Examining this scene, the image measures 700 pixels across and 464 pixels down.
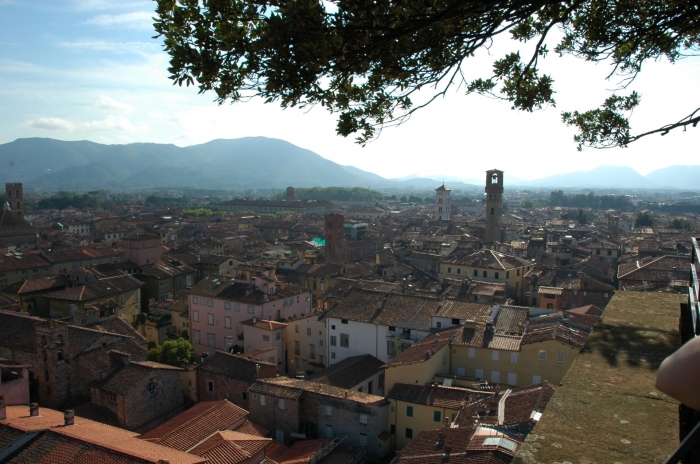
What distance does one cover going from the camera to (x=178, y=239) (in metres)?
72.1

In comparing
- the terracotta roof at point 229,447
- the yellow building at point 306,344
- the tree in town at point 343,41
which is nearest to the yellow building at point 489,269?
the yellow building at point 306,344

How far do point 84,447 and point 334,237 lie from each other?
3887cm

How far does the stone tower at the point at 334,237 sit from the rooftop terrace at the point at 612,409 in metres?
46.1

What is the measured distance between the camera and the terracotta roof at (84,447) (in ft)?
41.4

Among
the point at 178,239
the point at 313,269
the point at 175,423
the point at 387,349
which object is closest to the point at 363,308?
the point at 387,349

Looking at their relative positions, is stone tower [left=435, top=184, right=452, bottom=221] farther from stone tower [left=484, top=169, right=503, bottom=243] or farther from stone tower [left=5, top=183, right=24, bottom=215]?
stone tower [left=5, top=183, right=24, bottom=215]

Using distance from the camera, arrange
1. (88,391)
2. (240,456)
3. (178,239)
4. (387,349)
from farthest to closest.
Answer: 1. (178,239)
2. (387,349)
3. (88,391)
4. (240,456)

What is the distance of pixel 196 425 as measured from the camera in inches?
653

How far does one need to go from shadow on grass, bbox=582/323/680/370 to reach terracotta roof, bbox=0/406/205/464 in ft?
36.7

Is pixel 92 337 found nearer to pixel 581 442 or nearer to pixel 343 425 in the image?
pixel 343 425

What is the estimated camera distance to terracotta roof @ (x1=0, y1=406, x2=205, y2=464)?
12609 millimetres

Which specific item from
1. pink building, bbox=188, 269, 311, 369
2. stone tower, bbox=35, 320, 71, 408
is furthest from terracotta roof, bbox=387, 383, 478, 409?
stone tower, bbox=35, 320, 71, 408

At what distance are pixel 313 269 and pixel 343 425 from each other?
85.6 ft

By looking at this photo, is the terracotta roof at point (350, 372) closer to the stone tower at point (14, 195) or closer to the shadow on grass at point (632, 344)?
the shadow on grass at point (632, 344)
